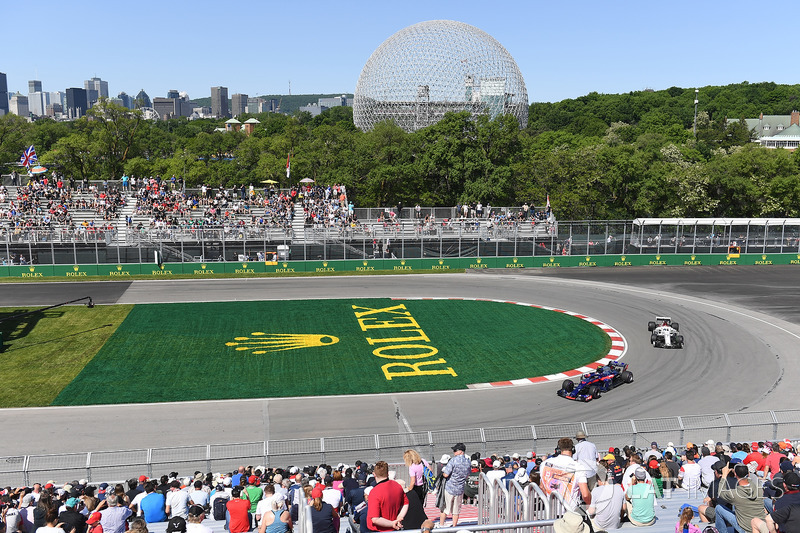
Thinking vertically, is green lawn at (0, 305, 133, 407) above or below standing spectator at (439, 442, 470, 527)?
below

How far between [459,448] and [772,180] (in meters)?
67.1

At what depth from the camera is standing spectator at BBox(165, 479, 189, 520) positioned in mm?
15883

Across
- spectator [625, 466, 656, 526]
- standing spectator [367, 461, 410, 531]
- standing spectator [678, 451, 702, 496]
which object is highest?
standing spectator [367, 461, 410, 531]

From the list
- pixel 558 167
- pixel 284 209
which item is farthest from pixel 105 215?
pixel 558 167

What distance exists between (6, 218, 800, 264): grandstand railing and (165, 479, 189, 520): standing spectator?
1699 inches

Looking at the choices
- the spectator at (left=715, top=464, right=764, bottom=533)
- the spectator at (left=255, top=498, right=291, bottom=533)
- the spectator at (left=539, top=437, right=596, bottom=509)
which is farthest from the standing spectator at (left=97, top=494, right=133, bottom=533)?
the spectator at (left=715, top=464, right=764, bottom=533)

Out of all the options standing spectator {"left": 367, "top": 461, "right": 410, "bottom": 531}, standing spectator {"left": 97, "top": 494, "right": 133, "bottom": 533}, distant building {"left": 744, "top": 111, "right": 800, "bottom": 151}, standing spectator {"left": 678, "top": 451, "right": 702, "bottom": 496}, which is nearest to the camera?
standing spectator {"left": 367, "top": 461, "right": 410, "bottom": 531}

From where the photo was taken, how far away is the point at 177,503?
52.3 ft

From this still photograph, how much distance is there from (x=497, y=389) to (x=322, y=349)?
10268 mm

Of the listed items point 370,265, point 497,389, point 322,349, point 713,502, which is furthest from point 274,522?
point 370,265

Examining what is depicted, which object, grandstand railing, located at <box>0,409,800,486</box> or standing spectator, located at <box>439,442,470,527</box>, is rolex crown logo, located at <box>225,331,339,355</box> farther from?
standing spectator, located at <box>439,442,470,527</box>

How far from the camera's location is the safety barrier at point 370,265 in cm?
5609

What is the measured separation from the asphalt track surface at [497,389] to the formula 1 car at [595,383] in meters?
0.36

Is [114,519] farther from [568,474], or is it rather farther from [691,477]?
[691,477]
